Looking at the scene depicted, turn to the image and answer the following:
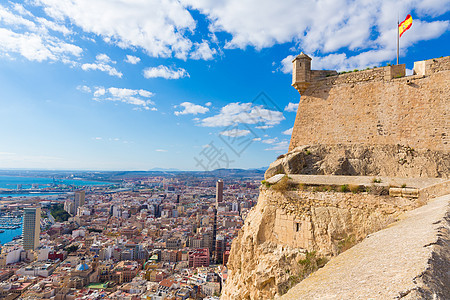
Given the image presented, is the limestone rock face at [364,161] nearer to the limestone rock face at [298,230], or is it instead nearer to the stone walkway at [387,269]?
the limestone rock face at [298,230]

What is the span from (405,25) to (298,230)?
7475mm

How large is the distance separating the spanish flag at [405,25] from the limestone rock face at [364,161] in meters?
3.87

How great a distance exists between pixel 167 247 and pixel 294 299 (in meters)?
51.0

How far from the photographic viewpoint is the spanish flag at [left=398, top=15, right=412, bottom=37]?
826 cm

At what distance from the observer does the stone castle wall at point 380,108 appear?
284 inches

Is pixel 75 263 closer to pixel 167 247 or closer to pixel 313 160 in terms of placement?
pixel 167 247

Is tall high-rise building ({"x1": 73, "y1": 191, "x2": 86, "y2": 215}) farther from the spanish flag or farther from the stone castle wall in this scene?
the spanish flag

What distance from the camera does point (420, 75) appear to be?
295 inches

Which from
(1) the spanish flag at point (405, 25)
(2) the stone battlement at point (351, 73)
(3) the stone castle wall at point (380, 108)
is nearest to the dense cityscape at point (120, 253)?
(3) the stone castle wall at point (380, 108)

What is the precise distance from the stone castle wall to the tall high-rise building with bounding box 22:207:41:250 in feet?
189

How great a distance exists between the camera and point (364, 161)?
7.96 metres

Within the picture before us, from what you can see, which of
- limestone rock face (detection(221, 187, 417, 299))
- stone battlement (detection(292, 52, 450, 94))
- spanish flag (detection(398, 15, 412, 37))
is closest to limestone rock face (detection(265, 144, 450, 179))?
limestone rock face (detection(221, 187, 417, 299))

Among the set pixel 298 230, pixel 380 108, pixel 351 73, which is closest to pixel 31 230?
pixel 298 230

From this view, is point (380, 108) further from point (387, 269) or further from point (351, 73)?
point (387, 269)
